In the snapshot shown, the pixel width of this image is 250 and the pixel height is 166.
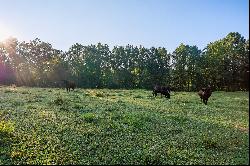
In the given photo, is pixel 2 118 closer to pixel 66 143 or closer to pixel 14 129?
pixel 14 129

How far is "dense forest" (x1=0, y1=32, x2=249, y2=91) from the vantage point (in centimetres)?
10641

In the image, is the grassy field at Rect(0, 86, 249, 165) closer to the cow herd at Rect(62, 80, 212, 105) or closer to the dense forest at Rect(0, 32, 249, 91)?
the cow herd at Rect(62, 80, 212, 105)

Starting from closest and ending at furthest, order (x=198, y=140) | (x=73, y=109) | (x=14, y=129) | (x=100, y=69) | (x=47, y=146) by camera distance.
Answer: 1. (x=47, y=146)
2. (x=198, y=140)
3. (x=14, y=129)
4. (x=73, y=109)
5. (x=100, y=69)

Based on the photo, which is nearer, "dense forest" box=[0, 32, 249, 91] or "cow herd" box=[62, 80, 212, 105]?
"cow herd" box=[62, 80, 212, 105]

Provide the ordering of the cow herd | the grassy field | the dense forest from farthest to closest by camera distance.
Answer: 1. the dense forest
2. the cow herd
3. the grassy field

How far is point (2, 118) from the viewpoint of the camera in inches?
897

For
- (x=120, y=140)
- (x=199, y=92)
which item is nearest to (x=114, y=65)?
(x=199, y=92)

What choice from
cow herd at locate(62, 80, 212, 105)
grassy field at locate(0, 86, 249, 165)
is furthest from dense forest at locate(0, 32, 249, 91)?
grassy field at locate(0, 86, 249, 165)

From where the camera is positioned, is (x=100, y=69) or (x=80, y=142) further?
(x=100, y=69)

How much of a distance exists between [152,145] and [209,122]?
833 cm

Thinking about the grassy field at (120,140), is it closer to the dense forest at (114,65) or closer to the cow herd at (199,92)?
the cow herd at (199,92)

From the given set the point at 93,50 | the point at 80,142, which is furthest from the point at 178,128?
the point at 93,50

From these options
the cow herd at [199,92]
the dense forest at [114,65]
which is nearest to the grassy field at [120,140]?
the cow herd at [199,92]

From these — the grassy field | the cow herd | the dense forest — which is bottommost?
the grassy field
